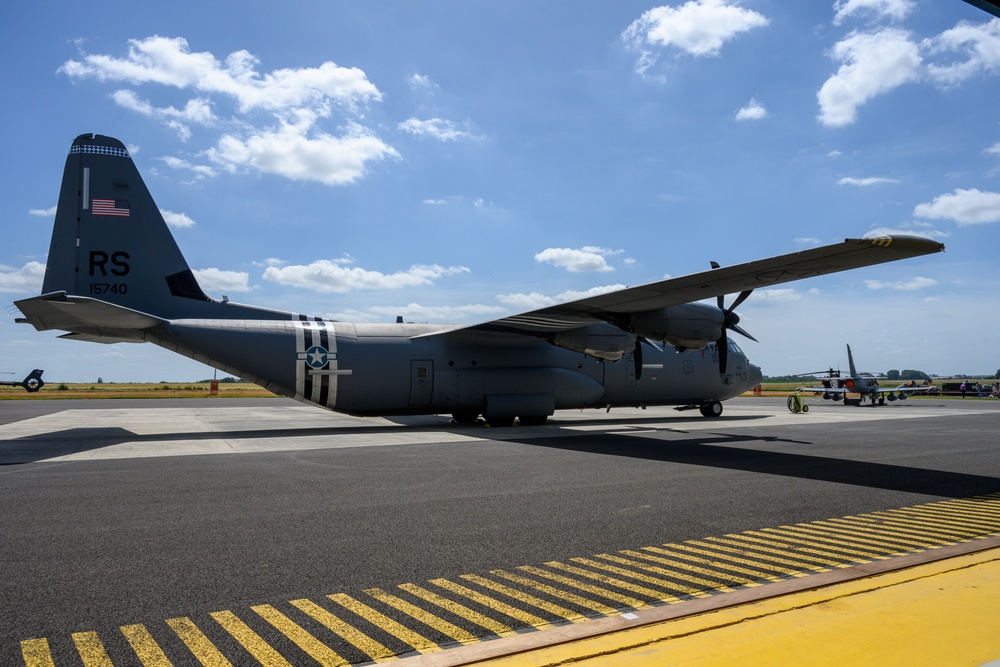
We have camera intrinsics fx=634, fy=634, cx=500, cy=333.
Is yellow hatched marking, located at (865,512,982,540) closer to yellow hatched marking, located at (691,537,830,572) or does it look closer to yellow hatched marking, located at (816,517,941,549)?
yellow hatched marking, located at (816,517,941,549)

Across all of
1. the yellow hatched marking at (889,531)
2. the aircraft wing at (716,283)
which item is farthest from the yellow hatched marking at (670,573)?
the aircraft wing at (716,283)

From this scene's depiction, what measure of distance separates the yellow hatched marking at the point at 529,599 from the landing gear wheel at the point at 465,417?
16639 millimetres

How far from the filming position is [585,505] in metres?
8.64

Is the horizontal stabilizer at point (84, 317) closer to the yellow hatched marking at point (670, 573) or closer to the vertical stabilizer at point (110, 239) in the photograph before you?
the vertical stabilizer at point (110, 239)

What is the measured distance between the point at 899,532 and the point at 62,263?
20.2m

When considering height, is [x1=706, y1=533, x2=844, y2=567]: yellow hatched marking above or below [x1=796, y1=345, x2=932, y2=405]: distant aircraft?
below

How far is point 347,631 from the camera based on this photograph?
4.31 meters

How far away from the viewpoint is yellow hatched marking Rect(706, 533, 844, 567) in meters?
6.04

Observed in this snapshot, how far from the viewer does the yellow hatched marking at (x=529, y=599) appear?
460cm

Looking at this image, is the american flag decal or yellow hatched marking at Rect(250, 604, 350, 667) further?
the american flag decal

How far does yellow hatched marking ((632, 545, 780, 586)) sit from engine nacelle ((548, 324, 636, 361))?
14.5 meters

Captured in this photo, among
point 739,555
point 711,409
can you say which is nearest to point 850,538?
point 739,555

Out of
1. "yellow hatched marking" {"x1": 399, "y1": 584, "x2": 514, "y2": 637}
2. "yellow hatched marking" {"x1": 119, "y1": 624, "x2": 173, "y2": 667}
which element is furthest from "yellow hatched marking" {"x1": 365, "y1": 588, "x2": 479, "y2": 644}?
"yellow hatched marking" {"x1": 119, "y1": 624, "x2": 173, "y2": 667}

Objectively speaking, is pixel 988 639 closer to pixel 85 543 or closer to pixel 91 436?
pixel 85 543
